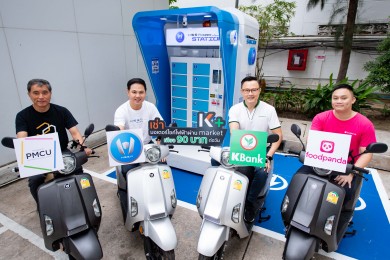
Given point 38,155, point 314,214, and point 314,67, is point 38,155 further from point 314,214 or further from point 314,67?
point 314,67

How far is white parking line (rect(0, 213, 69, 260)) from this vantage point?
205cm

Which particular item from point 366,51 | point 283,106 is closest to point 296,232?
point 283,106

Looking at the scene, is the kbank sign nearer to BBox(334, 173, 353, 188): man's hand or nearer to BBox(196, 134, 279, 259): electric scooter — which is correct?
BBox(196, 134, 279, 259): electric scooter

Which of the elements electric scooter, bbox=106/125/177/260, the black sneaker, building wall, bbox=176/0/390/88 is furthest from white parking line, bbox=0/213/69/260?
building wall, bbox=176/0/390/88

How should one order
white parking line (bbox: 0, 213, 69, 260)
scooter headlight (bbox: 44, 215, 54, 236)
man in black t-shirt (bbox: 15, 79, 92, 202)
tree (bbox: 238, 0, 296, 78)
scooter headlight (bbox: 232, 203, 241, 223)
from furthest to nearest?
tree (bbox: 238, 0, 296, 78), white parking line (bbox: 0, 213, 69, 260), man in black t-shirt (bbox: 15, 79, 92, 202), scooter headlight (bbox: 232, 203, 241, 223), scooter headlight (bbox: 44, 215, 54, 236)

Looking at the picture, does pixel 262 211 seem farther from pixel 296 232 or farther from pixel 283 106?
pixel 283 106

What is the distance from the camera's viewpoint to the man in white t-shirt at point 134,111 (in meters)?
2.26

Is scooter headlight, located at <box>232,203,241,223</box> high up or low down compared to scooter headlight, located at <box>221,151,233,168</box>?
down

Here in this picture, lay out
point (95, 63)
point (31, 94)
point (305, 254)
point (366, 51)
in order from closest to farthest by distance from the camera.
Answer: point (305, 254) → point (31, 94) → point (95, 63) → point (366, 51)

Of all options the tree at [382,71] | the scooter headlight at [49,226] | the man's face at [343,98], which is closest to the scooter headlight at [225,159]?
the man's face at [343,98]

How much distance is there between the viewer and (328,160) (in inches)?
66.2

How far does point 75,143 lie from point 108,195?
45.6 inches

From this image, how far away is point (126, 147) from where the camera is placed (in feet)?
6.10

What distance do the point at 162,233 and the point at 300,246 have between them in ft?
3.24
